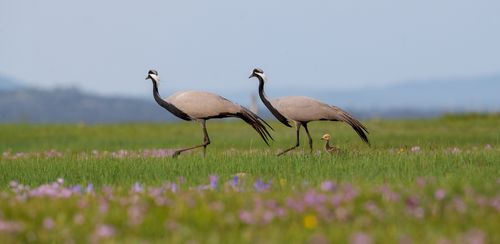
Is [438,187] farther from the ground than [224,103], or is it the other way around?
[224,103]

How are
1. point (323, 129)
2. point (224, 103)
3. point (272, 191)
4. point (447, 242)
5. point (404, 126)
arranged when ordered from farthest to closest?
point (404, 126)
point (323, 129)
point (224, 103)
point (272, 191)
point (447, 242)

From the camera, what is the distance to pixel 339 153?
575 inches

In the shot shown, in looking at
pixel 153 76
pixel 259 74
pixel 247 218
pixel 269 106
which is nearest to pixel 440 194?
pixel 247 218

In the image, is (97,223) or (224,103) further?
(224,103)

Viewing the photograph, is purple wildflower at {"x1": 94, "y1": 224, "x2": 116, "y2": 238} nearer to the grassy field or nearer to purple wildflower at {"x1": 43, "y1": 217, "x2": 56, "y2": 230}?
the grassy field

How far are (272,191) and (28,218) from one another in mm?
2651

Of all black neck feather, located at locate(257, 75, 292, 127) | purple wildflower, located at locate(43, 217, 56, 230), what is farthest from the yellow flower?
black neck feather, located at locate(257, 75, 292, 127)

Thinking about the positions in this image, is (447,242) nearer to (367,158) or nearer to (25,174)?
(367,158)

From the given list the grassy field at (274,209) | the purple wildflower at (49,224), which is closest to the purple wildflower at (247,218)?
the grassy field at (274,209)

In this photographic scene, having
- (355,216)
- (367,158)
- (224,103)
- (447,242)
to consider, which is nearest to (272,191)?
(355,216)

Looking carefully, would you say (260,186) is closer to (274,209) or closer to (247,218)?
(274,209)

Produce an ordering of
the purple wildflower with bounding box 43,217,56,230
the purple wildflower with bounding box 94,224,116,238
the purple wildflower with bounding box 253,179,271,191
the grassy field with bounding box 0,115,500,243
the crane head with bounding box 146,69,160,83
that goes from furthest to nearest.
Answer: the crane head with bounding box 146,69,160,83
the purple wildflower with bounding box 253,179,271,191
the purple wildflower with bounding box 43,217,56,230
the grassy field with bounding box 0,115,500,243
the purple wildflower with bounding box 94,224,116,238

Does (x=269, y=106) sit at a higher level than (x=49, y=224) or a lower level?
higher

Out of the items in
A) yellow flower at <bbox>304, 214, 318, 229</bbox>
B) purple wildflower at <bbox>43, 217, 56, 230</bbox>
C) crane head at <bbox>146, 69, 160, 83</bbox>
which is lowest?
purple wildflower at <bbox>43, 217, 56, 230</bbox>
